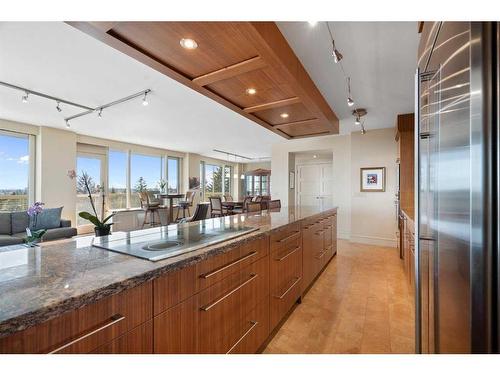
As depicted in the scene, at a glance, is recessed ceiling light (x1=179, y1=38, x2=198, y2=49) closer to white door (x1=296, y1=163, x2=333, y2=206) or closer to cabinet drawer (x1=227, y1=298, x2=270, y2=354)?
cabinet drawer (x1=227, y1=298, x2=270, y2=354)

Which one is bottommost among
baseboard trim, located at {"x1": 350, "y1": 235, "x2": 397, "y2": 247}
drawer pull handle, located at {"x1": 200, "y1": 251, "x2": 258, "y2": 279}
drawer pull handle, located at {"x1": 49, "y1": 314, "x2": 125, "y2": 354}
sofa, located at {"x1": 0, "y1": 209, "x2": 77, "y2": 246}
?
baseboard trim, located at {"x1": 350, "y1": 235, "x2": 397, "y2": 247}

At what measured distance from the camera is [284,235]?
2080 mm

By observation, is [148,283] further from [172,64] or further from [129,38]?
[172,64]

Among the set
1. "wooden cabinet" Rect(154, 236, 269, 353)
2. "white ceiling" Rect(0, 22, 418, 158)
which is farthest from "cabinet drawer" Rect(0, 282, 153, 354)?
"white ceiling" Rect(0, 22, 418, 158)

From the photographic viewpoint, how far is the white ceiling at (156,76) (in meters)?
2.04

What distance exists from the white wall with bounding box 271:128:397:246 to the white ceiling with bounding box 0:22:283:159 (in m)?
1.67

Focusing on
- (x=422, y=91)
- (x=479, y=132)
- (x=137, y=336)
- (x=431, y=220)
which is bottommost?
(x=137, y=336)

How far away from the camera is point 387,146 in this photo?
5.09 m

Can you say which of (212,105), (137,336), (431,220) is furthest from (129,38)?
(212,105)

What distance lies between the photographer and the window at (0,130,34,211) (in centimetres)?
482

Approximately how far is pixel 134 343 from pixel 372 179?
5.47 m

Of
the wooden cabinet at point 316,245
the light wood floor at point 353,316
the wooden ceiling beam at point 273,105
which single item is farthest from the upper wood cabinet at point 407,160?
the wooden ceiling beam at point 273,105

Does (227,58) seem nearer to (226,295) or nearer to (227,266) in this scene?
(227,266)

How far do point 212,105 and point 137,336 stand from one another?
3.56m
